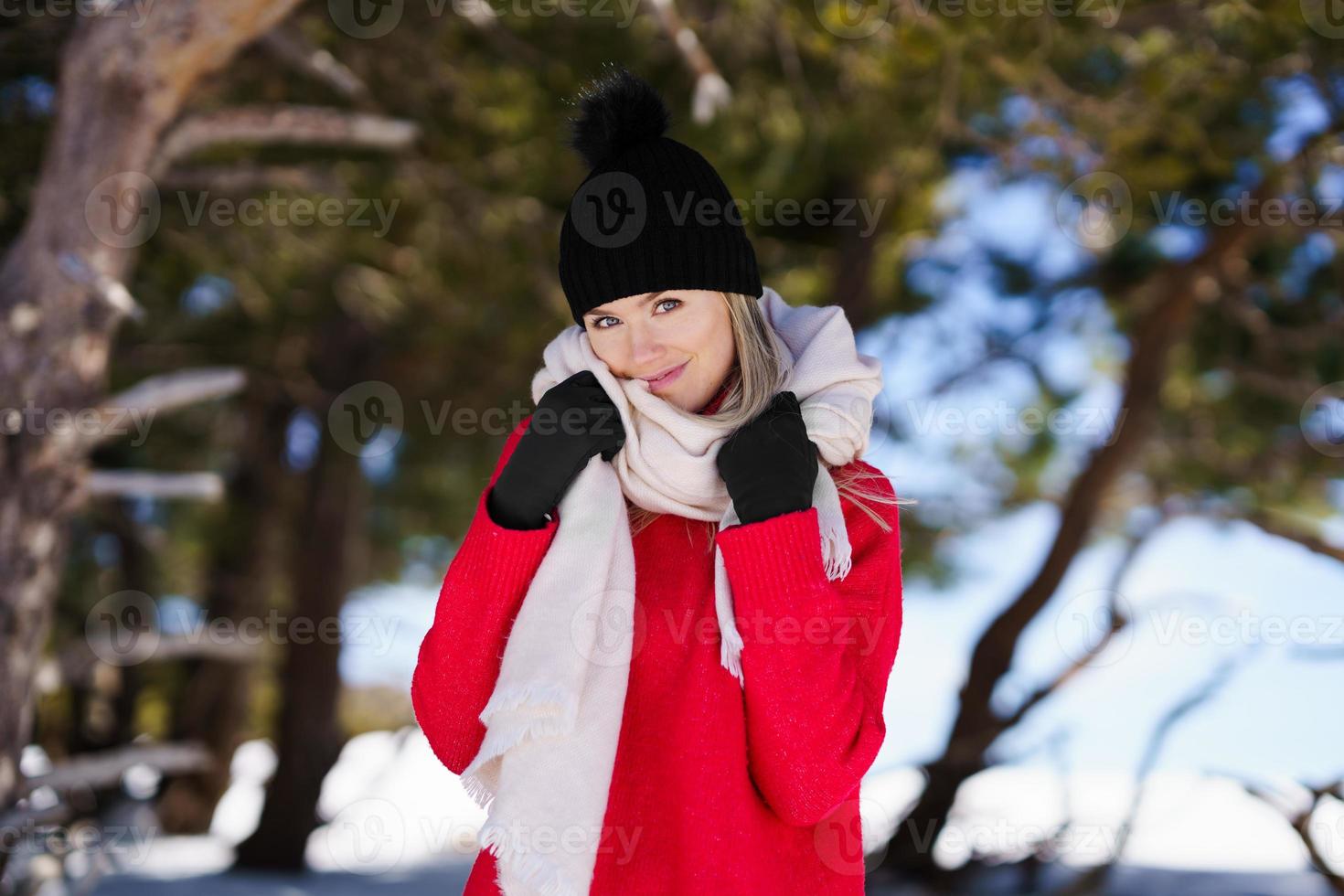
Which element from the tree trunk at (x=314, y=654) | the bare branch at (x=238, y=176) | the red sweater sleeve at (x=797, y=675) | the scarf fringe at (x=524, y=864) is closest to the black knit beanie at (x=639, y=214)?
the red sweater sleeve at (x=797, y=675)

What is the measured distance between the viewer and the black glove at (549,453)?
5.86ft

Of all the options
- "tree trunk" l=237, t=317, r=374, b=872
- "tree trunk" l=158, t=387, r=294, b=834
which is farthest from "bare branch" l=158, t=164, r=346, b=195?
"tree trunk" l=158, t=387, r=294, b=834

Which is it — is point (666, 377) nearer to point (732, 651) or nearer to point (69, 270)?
point (732, 651)

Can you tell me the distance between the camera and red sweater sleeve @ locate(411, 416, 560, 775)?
5.95 feet

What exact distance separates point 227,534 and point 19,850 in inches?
210

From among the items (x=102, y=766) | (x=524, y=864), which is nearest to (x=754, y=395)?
(x=524, y=864)

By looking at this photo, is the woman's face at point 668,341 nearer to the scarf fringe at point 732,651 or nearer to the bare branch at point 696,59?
the scarf fringe at point 732,651

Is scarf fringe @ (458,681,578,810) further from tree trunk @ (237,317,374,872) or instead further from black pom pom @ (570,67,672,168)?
tree trunk @ (237,317,374,872)

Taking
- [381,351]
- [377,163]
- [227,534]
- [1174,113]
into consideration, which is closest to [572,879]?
[1174,113]

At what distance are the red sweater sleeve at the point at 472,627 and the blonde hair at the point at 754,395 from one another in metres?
0.26

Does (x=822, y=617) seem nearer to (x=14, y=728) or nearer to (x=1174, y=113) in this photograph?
(x=14, y=728)

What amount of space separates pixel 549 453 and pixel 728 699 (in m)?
0.47

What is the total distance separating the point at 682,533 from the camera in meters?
1.99

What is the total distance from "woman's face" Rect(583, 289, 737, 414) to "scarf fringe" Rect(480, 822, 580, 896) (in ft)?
2.45
